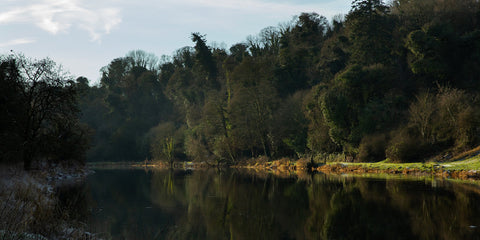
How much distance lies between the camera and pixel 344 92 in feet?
118

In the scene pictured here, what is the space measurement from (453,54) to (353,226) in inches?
1230

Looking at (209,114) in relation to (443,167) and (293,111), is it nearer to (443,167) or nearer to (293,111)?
(293,111)

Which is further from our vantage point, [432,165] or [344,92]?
[344,92]

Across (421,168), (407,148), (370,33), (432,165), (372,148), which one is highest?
(370,33)

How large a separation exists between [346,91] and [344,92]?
0.69 ft

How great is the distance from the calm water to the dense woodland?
7757mm

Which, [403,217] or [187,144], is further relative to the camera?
[187,144]

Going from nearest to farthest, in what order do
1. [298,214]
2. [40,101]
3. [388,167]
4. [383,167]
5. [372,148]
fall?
[298,214] → [40,101] → [388,167] → [383,167] → [372,148]

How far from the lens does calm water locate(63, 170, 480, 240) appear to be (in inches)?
379

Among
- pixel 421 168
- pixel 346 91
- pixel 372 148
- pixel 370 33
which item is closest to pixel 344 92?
pixel 346 91

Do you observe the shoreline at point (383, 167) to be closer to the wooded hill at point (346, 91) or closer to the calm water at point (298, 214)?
the wooded hill at point (346, 91)

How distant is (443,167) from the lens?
23.4 m

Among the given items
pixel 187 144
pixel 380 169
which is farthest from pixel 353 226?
pixel 187 144

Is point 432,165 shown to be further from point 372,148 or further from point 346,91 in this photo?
point 346,91
